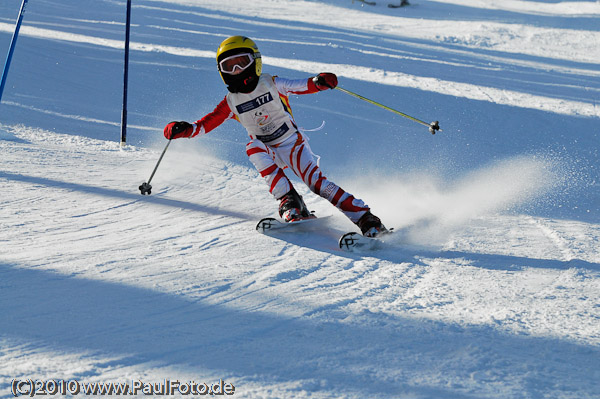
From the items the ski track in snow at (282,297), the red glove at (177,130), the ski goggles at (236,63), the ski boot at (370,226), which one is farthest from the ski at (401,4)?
the ski boot at (370,226)

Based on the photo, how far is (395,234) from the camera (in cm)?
487

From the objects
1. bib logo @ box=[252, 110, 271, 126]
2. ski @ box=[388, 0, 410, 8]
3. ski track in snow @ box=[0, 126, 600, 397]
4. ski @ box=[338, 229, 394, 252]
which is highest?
ski @ box=[388, 0, 410, 8]

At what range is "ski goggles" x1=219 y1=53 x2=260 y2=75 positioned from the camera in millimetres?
4844

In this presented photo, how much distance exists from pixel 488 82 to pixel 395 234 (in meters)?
8.02

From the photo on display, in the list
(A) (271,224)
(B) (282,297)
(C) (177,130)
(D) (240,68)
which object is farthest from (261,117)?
(B) (282,297)

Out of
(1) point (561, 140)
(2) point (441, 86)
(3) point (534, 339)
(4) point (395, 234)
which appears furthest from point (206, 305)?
(2) point (441, 86)

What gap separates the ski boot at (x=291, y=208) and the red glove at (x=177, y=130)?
103 centimetres

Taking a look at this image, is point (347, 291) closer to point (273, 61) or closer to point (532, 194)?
point (532, 194)

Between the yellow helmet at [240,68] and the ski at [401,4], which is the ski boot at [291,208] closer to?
the yellow helmet at [240,68]

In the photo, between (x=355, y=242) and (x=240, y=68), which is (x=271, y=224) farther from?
(x=240, y=68)

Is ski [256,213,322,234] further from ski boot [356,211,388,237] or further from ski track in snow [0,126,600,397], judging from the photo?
ski boot [356,211,388,237]

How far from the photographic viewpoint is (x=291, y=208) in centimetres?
486

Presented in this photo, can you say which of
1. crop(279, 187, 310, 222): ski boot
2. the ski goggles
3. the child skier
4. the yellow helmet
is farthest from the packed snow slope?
the ski goggles

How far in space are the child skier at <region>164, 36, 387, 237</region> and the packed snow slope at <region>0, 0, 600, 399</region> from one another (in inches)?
12.9
